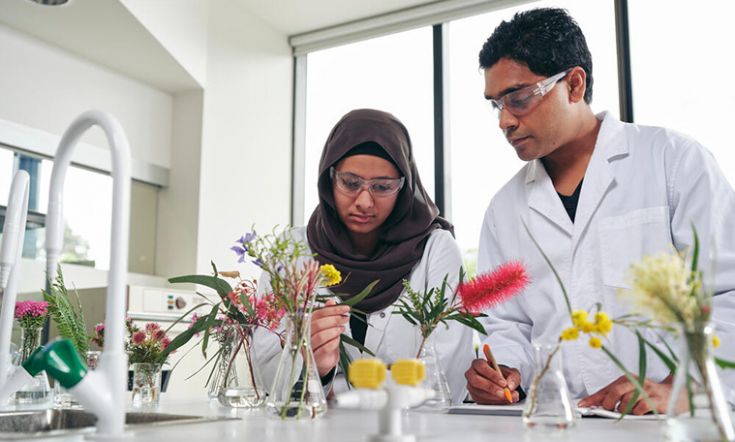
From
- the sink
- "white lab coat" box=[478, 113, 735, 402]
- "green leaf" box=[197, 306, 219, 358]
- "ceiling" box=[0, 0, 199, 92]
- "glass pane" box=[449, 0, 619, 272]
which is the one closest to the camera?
the sink

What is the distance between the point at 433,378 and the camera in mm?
1101

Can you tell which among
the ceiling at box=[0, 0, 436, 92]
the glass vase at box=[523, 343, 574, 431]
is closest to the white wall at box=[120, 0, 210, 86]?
the ceiling at box=[0, 0, 436, 92]

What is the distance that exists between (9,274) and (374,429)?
875 mm

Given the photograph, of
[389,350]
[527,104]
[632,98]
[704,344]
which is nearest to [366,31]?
[632,98]

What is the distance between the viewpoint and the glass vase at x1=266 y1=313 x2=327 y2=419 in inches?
40.2

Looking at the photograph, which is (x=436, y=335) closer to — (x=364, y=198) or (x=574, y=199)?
(x=364, y=198)

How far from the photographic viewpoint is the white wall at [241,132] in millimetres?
4133

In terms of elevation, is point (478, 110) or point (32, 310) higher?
point (478, 110)

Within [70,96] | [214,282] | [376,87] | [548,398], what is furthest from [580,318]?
[376,87]

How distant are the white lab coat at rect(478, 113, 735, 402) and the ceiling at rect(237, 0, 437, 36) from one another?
274cm

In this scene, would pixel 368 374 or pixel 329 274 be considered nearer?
pixel 368 374

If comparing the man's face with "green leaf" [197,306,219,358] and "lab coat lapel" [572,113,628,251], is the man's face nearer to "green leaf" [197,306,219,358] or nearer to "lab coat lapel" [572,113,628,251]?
"lab coat lapel" [572,113,628,251]

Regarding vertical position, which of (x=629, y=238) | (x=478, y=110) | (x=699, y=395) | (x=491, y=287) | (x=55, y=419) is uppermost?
(x=478, y=110)

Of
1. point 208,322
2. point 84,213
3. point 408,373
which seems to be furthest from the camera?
point 84,213
